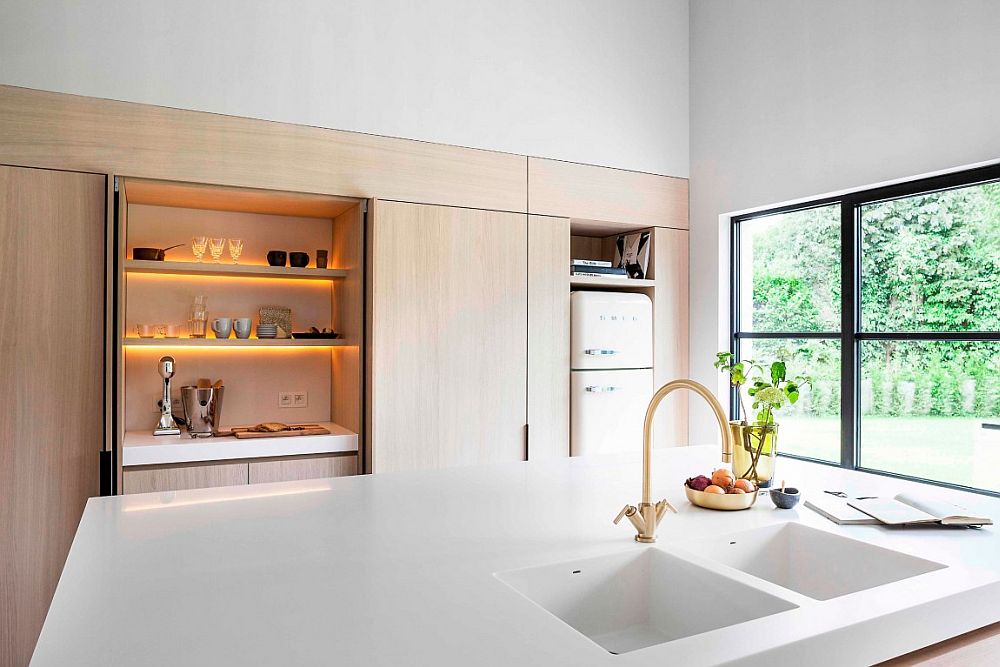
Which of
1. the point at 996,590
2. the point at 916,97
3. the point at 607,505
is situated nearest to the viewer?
the point at 996,590

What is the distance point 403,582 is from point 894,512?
1.16 meters

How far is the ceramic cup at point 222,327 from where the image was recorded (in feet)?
10.8

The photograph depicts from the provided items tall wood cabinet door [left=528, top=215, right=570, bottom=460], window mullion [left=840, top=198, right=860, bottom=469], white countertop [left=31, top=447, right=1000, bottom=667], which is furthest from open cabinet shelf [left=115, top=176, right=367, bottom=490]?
window mullion [left=840, top=198, right=860, bottom=469]

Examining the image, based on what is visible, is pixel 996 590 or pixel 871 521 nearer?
pixel 996 590

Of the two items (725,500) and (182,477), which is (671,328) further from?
(182,477)

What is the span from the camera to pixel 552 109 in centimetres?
385

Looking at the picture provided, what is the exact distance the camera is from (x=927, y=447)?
3113 mm

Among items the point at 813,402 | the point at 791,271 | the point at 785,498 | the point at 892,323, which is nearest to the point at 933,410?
the point at 892,323

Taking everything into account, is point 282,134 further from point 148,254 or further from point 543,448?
point 543,448

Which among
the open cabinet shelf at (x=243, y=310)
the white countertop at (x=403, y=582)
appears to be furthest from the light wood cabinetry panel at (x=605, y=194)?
the white countertop at (x=403, y=582)

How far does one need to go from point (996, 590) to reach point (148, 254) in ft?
10.2

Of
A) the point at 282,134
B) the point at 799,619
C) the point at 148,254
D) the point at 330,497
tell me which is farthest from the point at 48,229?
the point at 799,619

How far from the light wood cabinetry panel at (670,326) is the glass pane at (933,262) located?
1.06 meters

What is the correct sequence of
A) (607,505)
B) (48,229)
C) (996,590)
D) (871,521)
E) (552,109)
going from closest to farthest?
(996,590), (871,521), (607,505), (48,229), (552,109)
